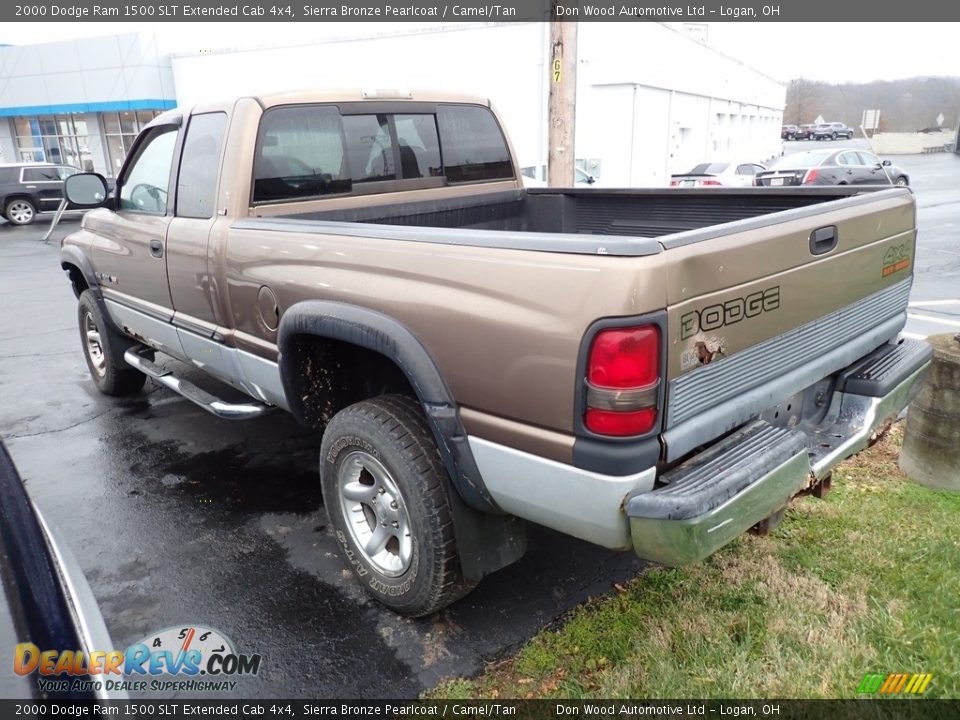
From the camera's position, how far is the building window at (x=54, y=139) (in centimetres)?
3067

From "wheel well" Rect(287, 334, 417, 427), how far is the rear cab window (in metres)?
0.92

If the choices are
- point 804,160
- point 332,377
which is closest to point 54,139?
point 804,160

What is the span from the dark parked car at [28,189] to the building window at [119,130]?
10101 mm

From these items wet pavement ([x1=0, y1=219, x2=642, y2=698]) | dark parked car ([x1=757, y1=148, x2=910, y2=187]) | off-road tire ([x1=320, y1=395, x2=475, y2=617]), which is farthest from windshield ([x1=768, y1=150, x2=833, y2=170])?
off-road tire ([x1=320, y1=395, x2=475, y2=617])

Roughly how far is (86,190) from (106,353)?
1374mm

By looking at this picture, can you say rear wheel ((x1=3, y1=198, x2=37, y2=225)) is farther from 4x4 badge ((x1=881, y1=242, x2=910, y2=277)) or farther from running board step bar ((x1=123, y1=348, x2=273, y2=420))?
4x4 badge ((x1=881, y1=242, x2=910, y2=277))

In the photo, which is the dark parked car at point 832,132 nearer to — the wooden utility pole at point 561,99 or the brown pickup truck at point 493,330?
the wooden utility pole at point 561,99

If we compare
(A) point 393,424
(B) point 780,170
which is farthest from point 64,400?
(B) point 780,170

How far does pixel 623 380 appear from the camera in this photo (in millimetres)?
2033

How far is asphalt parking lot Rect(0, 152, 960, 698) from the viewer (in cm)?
279

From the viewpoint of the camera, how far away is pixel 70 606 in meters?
1.49

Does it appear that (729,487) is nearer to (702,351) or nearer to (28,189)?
(702,351)

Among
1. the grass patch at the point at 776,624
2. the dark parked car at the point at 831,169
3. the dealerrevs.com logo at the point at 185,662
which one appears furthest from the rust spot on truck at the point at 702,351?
the dark parked car at the point at 831,169

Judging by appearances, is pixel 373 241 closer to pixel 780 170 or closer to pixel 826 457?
pixel 826 457
